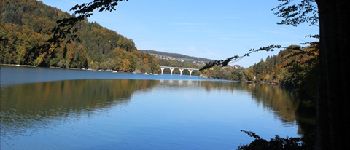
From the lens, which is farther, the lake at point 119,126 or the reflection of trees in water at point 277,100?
the reflection of trees in water at point 277,100

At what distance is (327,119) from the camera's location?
5.04 metres

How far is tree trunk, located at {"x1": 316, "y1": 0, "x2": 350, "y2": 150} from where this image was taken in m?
4.90

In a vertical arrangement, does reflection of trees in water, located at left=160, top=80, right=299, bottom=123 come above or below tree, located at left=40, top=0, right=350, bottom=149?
below

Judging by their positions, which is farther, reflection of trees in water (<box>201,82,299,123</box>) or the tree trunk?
reflection of trees in water (<box>201,82,299,123</box>)

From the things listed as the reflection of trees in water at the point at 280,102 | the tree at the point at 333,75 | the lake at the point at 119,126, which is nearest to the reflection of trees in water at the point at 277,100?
the reflection of trees in water at the point at 280,102

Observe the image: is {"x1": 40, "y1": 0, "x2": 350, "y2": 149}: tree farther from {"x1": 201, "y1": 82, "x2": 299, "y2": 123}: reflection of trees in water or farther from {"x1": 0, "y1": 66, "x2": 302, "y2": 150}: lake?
{"x1": 201, "y1": 82, "x2": 299, "y2": 123}: reflection of trees in water

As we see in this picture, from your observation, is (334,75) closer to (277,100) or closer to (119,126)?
(119,126)

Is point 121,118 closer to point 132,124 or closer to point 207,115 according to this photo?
point 132,124

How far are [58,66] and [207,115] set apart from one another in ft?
488

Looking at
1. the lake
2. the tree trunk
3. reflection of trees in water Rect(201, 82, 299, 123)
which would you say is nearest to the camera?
the tree trunk

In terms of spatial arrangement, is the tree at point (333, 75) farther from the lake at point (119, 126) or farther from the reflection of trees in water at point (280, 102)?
the reflection of trees in water at point (280, 102)

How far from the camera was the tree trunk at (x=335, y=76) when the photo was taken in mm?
4898

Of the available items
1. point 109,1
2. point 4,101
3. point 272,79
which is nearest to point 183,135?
point 4,101

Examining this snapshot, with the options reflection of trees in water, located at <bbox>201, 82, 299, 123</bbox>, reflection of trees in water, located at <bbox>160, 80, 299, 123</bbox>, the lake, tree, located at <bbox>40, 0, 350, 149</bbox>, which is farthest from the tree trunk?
reflection of trees in water, located at <bbox>201, 82, 299, 123</bbox>
